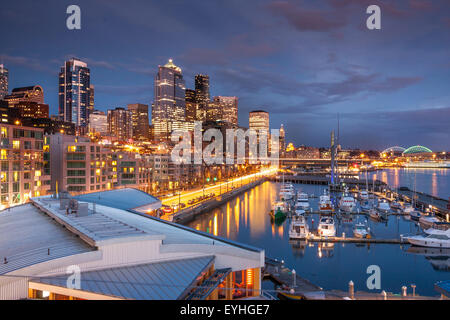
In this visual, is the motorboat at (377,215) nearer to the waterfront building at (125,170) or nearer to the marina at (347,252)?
the marina at (347,252)

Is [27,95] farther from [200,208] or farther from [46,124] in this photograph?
[200,208]

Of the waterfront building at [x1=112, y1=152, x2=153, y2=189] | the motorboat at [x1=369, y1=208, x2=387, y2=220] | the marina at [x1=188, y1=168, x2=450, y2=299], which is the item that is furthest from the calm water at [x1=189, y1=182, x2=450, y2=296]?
the waterfront building at [x1=112, y1=152, x2=153, y2=189]

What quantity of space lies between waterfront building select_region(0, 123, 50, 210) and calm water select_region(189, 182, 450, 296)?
57.0ft

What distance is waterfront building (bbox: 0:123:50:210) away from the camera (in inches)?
1163

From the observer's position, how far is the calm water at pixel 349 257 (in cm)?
2283

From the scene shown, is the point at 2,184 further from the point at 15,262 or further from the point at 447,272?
the point at 447,272

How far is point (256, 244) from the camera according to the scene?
1249 inches

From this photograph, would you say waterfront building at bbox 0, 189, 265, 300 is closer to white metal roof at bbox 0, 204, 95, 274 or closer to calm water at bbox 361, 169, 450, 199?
white metal roof at bbox 0, 204, 95, 274

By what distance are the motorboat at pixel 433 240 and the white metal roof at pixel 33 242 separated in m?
28.3

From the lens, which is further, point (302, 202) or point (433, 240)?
point (302, 202)

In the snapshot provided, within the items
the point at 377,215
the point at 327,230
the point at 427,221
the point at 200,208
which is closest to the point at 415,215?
the point at 377,215

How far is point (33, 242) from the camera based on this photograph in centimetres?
1229

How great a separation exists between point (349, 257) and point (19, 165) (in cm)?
3036
